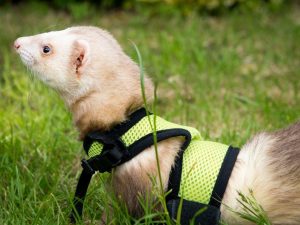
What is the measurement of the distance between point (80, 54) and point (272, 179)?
719mm

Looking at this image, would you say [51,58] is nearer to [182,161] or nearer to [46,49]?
[46,49]

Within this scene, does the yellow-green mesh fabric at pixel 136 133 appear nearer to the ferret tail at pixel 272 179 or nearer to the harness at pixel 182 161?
the harness at pixel 182 161

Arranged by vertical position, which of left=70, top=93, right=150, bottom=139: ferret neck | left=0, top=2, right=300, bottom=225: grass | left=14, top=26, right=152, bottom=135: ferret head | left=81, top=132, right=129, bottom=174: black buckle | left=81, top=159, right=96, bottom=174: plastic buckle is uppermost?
left=14, top=26, right=152, bottom=135: ferret head

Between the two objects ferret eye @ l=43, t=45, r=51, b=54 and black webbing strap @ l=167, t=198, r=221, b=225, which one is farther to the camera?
ferret eye @ l=43, t=45, r=51, b=54

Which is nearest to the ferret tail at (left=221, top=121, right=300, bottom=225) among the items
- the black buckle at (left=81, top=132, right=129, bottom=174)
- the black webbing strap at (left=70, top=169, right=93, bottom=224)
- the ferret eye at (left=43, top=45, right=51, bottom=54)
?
the black buckle at (left=81, top=132, right=129, bottom=174)

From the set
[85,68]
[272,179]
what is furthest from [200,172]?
[85,68]

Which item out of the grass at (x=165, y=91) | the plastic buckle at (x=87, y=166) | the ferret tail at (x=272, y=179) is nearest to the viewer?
the ferret tail at (x=272, y=179)

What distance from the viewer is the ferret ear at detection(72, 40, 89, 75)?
6.41 feet

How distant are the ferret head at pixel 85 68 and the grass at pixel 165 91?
0.14 meters

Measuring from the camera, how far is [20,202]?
6.89 feet

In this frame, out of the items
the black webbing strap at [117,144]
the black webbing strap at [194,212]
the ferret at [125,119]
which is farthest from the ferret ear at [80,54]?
the black webbing strap at [194,212]

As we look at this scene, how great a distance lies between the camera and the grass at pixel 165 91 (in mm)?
2248

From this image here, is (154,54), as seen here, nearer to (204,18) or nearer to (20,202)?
(204,18)

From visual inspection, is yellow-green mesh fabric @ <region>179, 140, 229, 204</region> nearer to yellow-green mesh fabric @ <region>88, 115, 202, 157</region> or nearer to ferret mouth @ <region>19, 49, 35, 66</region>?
yellow-green mesh fabric @ <region>88, 115, 202, 157</region>
